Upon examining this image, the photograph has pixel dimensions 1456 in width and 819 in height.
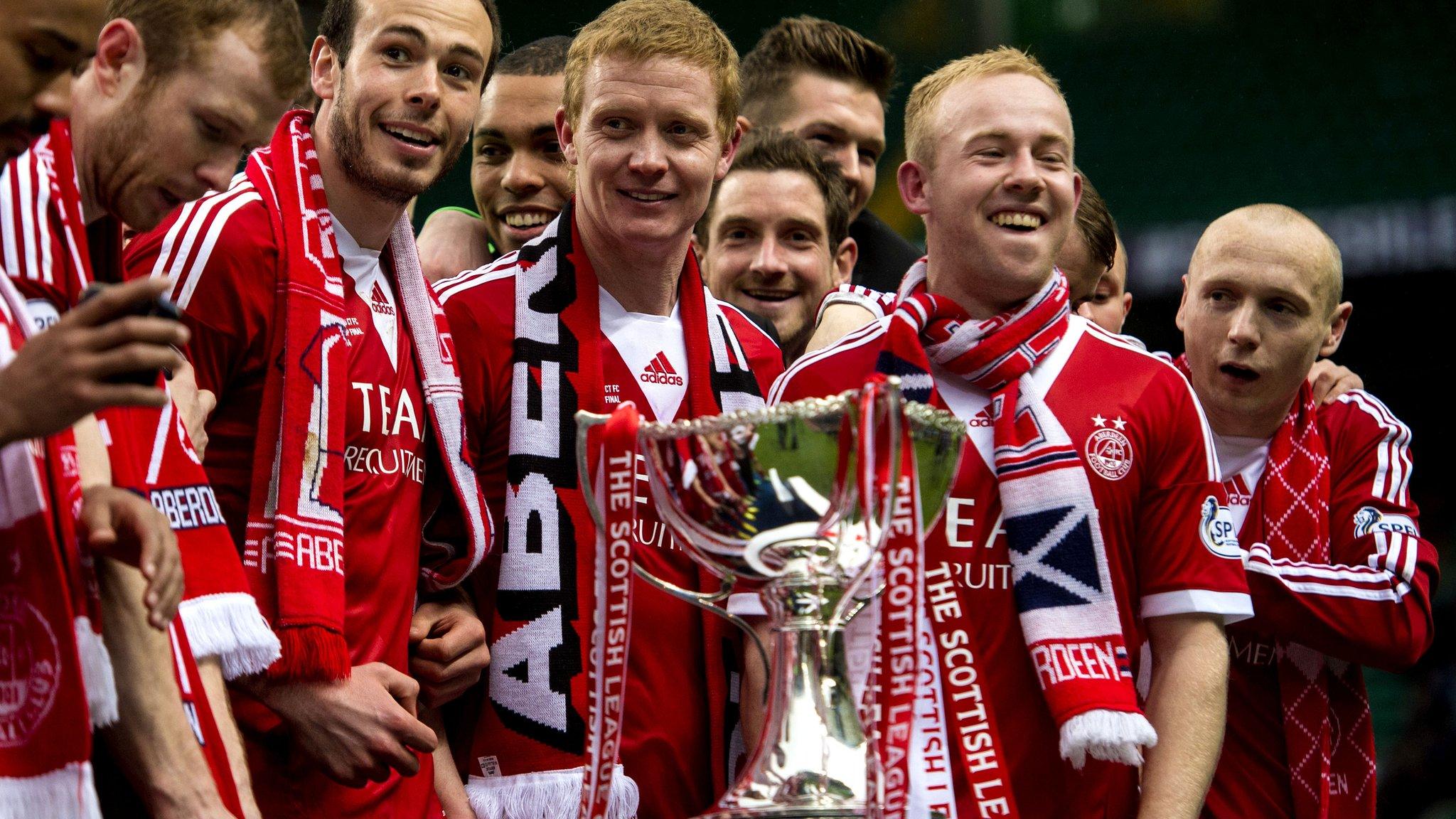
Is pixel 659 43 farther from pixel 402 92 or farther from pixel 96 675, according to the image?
pixel 96 675

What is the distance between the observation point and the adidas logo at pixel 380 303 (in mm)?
2277

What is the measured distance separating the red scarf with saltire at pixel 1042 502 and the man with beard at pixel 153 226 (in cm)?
93

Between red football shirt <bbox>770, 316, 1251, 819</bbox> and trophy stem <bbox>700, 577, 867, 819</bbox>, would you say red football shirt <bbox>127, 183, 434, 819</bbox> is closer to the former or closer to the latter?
red football shirt <bbox>770, 316, 1251, 819</bbox>

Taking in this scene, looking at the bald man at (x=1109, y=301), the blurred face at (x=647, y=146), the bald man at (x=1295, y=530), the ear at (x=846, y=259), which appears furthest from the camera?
the ear at (x=846, y=259)

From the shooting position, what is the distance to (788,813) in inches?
58.0

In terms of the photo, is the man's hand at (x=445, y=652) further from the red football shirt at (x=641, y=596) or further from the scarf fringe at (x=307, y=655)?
the scarf fringe at (x=307, y=655)

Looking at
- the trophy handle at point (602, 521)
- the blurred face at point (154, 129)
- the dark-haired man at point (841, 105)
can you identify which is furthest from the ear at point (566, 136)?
the dark-haired man at point (841, 105)

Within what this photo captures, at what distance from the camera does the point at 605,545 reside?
5.32 feet

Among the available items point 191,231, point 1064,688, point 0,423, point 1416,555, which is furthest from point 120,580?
point 1416,555

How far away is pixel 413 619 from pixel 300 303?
18.8 inches

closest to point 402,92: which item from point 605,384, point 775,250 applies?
point 605,384

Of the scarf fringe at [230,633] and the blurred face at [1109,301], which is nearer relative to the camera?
the scarf fringe at [230,633]

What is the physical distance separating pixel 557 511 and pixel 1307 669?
136cm

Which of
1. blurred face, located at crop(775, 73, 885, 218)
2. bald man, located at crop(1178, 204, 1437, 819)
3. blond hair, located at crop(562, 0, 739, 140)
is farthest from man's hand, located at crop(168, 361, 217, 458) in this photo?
blurred face, located at crop(775, 73, 885, 218)
